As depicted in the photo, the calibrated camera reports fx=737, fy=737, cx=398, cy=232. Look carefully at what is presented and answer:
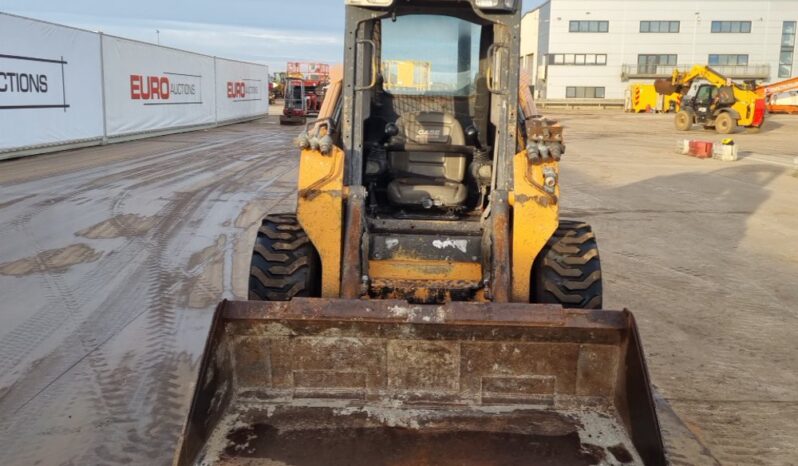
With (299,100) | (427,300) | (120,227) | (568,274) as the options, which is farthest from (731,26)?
(427,300)

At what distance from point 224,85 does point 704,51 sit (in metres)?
45.2

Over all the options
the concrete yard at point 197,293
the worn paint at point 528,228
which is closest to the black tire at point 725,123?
the concrete yard at point 197,293

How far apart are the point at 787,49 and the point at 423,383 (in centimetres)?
6913

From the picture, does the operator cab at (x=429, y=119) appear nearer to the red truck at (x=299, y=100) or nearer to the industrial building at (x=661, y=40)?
the red truck at (x=299, y=100)

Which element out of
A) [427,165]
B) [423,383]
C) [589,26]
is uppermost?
[589,26]

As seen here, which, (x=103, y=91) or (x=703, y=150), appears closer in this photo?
(x=103, y=91)

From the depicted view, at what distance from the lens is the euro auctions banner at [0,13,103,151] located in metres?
16.0

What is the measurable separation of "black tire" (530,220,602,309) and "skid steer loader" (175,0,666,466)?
0.01 meters

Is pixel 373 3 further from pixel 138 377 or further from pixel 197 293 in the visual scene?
pixel 197 293

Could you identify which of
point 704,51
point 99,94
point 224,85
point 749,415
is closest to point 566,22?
point 704,51

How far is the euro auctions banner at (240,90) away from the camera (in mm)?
31953

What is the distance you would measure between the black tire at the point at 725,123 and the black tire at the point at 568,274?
93.7ft

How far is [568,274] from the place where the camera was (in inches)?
186

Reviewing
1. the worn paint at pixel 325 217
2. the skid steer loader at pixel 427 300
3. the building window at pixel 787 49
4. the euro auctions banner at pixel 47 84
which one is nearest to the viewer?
the skid steer loader at pixel 427 300
